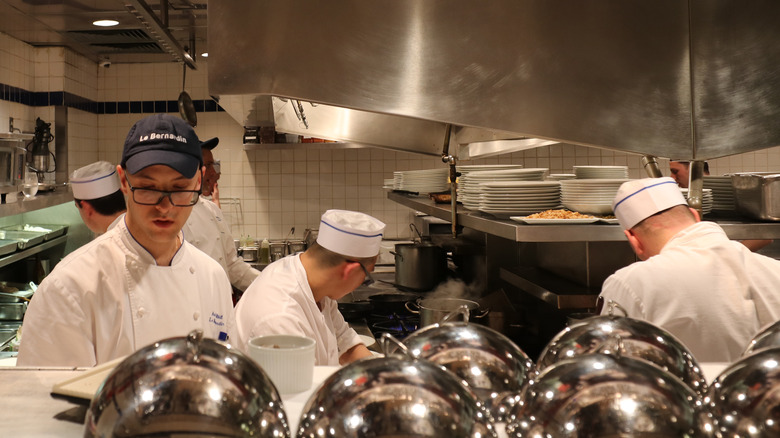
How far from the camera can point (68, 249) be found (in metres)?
5.95

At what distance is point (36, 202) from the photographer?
4.80 metres

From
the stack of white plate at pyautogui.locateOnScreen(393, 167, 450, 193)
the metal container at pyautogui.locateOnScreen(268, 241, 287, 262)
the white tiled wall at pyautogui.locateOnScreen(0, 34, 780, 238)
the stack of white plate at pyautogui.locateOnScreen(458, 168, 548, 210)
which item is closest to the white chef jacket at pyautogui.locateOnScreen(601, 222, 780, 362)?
the stack of white plate at pyautogui.locateOnScreen(458, 168, 548, 210)

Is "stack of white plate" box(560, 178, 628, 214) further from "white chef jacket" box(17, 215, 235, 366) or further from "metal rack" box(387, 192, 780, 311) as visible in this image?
"white chef jacket" box(17, 215, 235, 366)

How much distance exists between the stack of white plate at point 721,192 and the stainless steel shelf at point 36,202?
380 cm

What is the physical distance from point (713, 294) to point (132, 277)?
5.82 ft

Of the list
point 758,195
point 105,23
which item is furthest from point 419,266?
point 105,23

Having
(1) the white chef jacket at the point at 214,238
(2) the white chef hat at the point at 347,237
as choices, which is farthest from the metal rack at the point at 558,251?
(1) the white chef jacket at the point at 214,238

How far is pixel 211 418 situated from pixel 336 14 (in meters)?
0.84

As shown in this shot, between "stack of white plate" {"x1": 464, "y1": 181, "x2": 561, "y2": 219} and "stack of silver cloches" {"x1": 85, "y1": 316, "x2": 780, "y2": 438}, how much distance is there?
201cm

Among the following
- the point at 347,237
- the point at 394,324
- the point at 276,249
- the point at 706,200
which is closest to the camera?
the point at 347,237

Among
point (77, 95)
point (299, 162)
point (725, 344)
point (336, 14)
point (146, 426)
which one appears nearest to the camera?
point (146, 426)

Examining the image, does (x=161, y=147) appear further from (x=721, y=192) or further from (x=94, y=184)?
(x=721, y=192)

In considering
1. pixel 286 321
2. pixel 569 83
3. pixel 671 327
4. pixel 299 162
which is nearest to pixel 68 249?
pixel 299 162

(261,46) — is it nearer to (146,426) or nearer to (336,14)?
(336,14)
